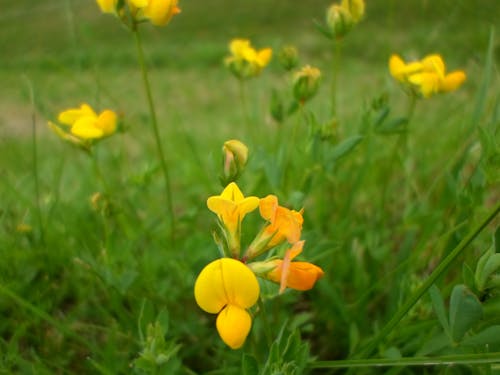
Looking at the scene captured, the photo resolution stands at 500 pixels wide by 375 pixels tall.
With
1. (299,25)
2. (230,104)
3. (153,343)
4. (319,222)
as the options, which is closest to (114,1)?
(153,343)

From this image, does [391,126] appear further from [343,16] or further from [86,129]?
[86,129]

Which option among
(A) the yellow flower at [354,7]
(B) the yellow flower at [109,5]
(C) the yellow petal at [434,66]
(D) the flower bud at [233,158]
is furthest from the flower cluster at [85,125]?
(C) the yellow petal at [434,66]

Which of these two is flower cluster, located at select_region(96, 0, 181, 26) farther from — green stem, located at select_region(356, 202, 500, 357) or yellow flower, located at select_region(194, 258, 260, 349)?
green stem, located at select_region(356, 202, 500, 357)

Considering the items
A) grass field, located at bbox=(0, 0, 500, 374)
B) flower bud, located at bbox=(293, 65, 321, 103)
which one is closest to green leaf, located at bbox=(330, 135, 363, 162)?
grass field, located at bbox=(0, 0, 500, 374)

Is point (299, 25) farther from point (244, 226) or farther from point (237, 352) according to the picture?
point (237, 352)

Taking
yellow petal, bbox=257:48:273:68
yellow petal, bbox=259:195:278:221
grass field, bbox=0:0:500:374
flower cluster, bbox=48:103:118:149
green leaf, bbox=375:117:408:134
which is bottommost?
grass field, bbox=0:0:500:374

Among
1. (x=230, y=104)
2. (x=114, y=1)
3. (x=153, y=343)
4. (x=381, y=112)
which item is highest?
(x=114, y=1)
